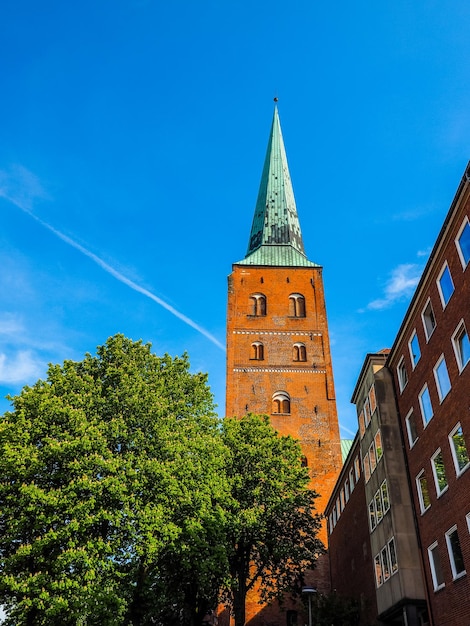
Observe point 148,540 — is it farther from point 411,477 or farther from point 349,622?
point 349,622

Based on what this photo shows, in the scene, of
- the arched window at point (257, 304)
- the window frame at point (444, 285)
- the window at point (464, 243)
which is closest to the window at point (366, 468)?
the window frame at point (444, 285)

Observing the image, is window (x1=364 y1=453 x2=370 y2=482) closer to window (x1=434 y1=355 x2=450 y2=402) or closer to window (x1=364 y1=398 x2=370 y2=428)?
window (x1=364 y1=398 x2=370 y2=428)

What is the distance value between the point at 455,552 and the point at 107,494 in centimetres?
1127

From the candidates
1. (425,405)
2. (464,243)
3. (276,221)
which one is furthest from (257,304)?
(464,243)

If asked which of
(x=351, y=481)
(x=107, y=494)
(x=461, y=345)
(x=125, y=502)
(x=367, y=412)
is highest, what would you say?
(x=367, y=412)

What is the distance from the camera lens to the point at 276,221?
2266 inches

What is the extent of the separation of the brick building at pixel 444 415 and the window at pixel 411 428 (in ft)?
0.11

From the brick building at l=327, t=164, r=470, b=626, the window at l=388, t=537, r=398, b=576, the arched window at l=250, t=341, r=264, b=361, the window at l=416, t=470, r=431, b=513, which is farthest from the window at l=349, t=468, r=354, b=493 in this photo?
the arched window at l=250, t=341, r=264, b=361

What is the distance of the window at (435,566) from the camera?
17.3 meters

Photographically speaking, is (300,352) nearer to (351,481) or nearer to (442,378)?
(351,481)

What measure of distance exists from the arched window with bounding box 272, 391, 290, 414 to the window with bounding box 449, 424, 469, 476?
28.2 meters

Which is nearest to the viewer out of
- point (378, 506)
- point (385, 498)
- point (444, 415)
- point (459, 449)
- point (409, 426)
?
point (459, 449)

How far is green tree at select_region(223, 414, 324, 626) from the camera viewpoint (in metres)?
27.9

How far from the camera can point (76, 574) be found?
60.6ft
